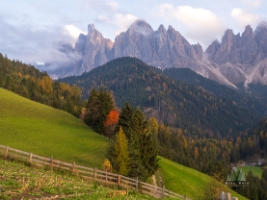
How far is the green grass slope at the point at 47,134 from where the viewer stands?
163 ft

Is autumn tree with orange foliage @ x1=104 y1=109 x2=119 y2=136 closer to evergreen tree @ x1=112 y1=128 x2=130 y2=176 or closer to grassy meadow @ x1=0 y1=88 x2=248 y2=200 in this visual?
grassy meadow @ x1=0 y1=88 x2=248 y2=200

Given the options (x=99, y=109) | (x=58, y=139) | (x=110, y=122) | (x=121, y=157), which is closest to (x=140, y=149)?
(x=121, y=157)

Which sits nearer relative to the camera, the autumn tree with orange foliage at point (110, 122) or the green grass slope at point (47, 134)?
the green grass slope at point (47, 134)

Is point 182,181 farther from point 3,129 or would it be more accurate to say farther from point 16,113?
point 16,113

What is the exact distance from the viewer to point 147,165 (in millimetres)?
49844

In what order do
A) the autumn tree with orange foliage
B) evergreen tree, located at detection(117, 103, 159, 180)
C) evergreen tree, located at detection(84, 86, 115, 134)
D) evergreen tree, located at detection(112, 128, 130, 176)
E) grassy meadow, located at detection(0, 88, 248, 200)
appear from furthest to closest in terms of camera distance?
evergreen tree, located at detection(84, 86, 115, 134), the autumn tree with orange foliage, grassy meadow, located at detection(0, 88, 248, 200), evergreen tree, located at detection(117, 103, 159, 180), evergreen tree, located at detection(112, 128, 130, 176)

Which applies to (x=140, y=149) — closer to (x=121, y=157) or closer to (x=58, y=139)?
(x=121, y=157)

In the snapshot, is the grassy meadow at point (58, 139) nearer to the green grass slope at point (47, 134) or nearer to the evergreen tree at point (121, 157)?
the green grass slope at point (47, 134)

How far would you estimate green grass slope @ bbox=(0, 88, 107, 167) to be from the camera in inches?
1951

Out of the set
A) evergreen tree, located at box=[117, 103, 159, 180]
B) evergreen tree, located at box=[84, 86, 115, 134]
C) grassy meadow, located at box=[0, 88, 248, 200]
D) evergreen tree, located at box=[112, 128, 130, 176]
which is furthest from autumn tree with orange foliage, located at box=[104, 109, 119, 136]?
evergreen tree, located at box=[112, 128, 130, 176]

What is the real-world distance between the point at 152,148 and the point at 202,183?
69.6 ft

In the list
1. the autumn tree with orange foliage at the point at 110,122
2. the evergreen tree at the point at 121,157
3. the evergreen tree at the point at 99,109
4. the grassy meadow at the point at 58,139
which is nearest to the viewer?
the evergreen tree at the point at 121,157

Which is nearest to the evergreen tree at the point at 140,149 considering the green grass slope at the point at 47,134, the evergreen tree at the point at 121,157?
the evergreen tree at the point at 121,157

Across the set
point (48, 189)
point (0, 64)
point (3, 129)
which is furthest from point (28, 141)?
point (0, 64)
